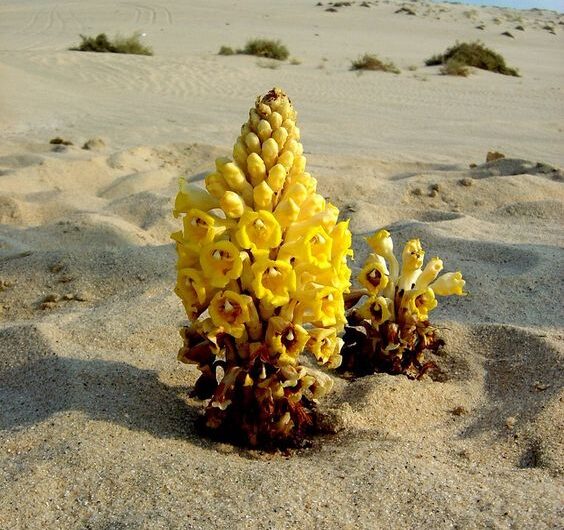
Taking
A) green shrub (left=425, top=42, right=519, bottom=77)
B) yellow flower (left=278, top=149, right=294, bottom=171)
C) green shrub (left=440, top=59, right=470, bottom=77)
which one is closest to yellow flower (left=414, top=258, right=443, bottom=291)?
yellow flower (left=278, top=149, right=294, bottom=171)

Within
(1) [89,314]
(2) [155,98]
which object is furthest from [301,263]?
(2) [155,98]

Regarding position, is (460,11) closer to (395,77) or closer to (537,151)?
(395,77)

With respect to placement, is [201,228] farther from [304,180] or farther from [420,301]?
[420,301]

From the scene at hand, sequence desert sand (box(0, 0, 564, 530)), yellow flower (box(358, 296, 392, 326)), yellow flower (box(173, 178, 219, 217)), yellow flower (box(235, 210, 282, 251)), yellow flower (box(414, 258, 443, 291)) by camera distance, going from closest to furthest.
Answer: desert sand (box(0, 0, 564, 530)) → yellow flower (box(235, 210, 282, 251)) → yellow flower (box(173, 178, 219, 217)) → yellow flower (box(358, 296, 392, 326)) → yellow flower (box(414, 258, 443, 291))

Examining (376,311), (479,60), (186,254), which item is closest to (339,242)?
(186,254)

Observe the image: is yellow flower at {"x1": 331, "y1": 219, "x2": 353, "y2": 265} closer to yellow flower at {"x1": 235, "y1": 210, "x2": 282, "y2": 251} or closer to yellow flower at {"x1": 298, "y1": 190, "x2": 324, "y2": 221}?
yellow flower at {"x1": 298, "y1": 190, "x2": 324, "y2": 221}
